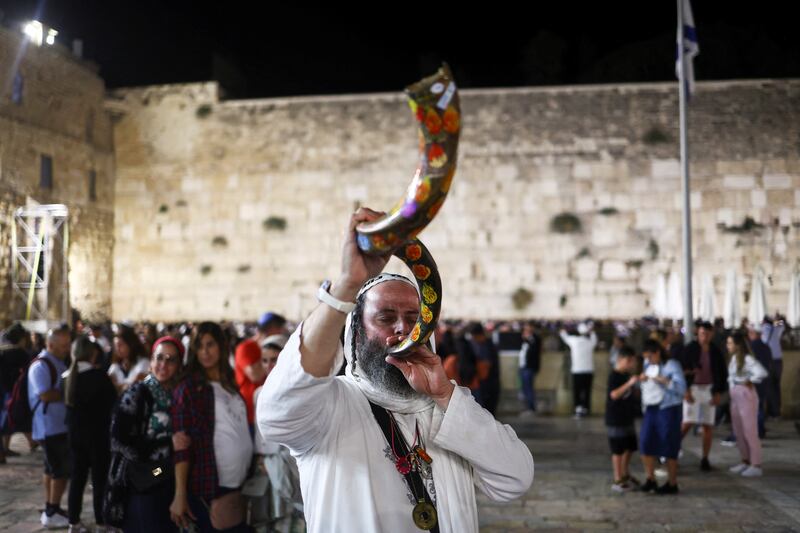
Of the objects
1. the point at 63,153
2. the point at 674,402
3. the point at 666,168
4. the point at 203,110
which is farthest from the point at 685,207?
the point at 63,153

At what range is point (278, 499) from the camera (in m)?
4.03

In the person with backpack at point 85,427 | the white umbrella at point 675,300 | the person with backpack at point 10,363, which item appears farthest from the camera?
the white umbrella at point 675,300

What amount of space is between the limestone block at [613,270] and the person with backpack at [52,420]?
1441 centimetres

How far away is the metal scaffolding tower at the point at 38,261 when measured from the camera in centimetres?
1712

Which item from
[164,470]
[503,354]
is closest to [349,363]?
[164,470]

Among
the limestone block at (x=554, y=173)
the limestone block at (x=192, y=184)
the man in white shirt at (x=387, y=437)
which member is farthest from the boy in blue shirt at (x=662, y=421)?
the limestone block at (x=192, y=184)

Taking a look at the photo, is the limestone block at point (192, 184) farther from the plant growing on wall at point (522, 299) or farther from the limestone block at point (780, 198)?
the limestone block at point (780, 198)

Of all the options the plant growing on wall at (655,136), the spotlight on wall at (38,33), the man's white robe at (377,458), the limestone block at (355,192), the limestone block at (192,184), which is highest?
the spotlight on wall at (38,33)

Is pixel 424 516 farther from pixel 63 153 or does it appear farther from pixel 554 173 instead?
pixel 63 153

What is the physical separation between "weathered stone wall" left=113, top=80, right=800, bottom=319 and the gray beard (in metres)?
16.8

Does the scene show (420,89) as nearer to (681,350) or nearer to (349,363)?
(349,363)

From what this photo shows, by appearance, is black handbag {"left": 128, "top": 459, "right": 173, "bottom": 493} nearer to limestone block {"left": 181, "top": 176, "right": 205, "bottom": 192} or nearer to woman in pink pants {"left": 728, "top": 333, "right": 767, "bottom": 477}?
woman in pink pants {"left": 728, "top": 333, "right": 767, "bottom": 477}

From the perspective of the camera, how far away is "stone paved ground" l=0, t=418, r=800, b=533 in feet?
17.7

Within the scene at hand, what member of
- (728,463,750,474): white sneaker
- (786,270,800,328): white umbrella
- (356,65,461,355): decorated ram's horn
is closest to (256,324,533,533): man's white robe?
(356,65,461,355): decorated ram's horn
